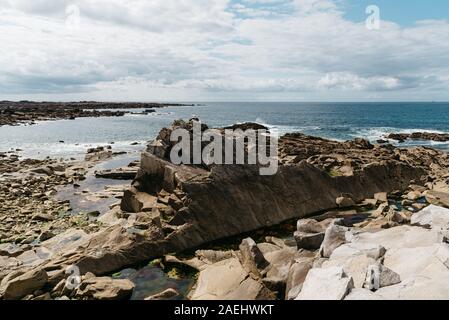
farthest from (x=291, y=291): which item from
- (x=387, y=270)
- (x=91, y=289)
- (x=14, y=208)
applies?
(x=14, y=208)

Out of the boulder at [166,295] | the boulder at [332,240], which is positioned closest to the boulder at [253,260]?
the boulder at [332,240]

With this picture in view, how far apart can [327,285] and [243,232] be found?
13.9 metres

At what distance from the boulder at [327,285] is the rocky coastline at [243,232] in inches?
2.2

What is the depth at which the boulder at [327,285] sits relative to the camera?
14.2 metres

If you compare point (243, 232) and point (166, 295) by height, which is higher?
point (243, 232)

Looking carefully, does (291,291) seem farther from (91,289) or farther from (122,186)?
(122,186)

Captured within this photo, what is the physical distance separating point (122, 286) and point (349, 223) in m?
17.8

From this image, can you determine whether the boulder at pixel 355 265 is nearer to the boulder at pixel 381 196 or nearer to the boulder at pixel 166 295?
the boulder at pixel 166 295

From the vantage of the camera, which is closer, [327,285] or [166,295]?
[327,285]

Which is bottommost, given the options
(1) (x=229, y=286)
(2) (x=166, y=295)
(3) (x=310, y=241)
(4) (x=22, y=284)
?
(2) (x=166, y=295)

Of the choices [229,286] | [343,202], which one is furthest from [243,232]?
[343,202]

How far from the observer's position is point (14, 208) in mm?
33812

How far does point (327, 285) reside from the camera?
584 inches

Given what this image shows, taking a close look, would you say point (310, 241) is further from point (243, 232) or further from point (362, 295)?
point (362, 295)
